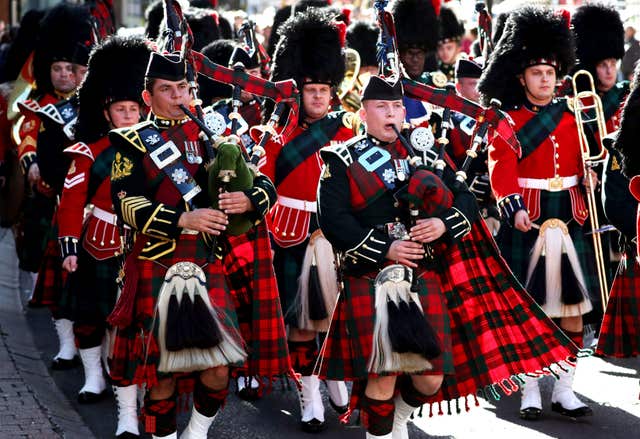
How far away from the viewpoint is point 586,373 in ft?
25.6

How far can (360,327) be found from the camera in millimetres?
5434

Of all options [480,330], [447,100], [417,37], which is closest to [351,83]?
[417,37]

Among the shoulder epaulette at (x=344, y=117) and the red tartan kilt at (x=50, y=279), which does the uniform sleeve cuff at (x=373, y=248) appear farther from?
the red tartan kilt at (x=50, y=279)

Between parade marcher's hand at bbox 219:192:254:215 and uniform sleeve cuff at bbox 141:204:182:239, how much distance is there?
0.64 ft

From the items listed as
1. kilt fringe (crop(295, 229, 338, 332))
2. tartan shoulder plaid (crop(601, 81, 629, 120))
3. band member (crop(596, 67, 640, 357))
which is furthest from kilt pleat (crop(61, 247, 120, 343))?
tartan shoulder plaid (crop(601, 81, 629, 120))

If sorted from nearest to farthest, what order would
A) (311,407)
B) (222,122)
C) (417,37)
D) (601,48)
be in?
(222,122)
(311,407)
(601,48)
(417,37)

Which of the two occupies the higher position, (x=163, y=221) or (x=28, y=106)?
(x=28, y=106)

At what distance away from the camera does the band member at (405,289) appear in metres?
5.31

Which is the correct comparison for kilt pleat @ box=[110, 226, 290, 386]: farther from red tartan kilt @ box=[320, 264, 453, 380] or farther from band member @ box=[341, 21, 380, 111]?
band member @ box=[341, 21, 380, 111]

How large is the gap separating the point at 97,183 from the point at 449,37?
5.21 meters

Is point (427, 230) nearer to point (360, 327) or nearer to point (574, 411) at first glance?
point (360, 327)

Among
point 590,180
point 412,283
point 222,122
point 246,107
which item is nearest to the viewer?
point 412,283

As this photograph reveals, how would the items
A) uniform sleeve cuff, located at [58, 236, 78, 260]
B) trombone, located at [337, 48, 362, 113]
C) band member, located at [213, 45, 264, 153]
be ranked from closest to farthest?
band member, located at [213, 45, 264, 153] < uniform sleeve cuff, located at [58, 236, 78, 260] < trombone, located at [337, 48, 362, 113]

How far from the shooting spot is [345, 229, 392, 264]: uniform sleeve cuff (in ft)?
17.5
